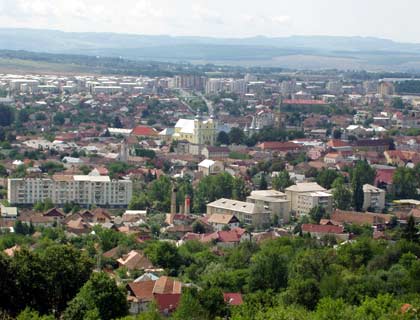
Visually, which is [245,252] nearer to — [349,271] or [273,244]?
[273,244]

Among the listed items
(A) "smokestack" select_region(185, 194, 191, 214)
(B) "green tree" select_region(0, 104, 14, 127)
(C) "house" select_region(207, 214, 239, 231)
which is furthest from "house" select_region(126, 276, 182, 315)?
(B) "green tree" select_region(0, 104, 14, 127)

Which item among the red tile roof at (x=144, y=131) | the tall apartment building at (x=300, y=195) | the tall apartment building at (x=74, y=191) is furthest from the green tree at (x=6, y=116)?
the tall apartment building at (x=300, y=195)

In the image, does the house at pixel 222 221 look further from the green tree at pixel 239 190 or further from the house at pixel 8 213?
the house at pixel 8 213

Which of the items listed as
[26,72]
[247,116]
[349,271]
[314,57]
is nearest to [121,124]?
[247,116]

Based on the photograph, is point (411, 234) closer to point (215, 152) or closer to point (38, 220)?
point (38, 220)

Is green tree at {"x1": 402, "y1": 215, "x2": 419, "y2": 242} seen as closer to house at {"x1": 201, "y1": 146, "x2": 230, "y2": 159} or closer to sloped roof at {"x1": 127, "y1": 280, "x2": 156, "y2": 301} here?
sloped roof at {"x1": 127, "y1": 280, "x2": 156, "y2": 301}

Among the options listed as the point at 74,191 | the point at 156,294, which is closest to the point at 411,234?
the point at 156,294
